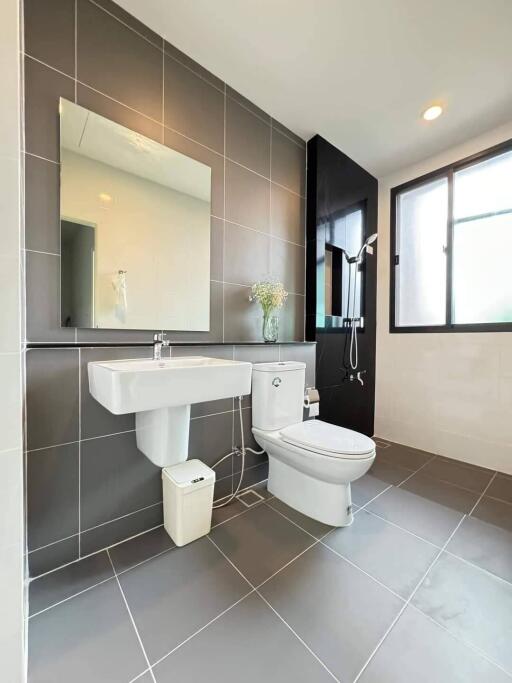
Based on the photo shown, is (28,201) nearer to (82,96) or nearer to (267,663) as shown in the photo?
(82,96)

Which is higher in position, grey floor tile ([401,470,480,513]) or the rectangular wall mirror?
the rectangular wall mirror

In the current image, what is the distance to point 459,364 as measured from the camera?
2303mm

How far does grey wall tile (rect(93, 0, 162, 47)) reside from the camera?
1322 millimetres

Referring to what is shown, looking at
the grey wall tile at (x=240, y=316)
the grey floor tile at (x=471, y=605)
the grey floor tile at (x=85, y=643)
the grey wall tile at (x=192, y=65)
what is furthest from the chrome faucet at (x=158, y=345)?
the grey wall tile at (x=192, y=65)

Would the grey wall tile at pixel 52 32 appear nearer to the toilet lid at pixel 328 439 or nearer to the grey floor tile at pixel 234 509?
the toilet lid at pixel 328 439

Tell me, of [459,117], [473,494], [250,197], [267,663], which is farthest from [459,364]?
[267,663]

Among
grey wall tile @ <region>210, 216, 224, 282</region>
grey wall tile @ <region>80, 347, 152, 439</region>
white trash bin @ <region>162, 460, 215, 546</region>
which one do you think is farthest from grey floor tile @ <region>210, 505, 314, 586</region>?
grey wall tile @ <region>210, 216, 224, 282</region>

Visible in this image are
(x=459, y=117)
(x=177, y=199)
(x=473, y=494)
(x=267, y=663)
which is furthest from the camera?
(x=459, y=117)

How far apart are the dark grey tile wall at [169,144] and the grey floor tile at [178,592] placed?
1.02 metres

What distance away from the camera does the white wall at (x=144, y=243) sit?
128 cm

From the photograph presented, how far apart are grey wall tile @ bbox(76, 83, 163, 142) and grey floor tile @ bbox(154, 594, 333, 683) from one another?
85.1 inches

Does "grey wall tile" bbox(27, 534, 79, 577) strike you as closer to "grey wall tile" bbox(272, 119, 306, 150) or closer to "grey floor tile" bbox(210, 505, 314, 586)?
"grey floor tile" bbox(210, 505, 314, 586)

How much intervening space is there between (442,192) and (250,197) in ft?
5.91

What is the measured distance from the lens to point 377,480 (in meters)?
1.95
